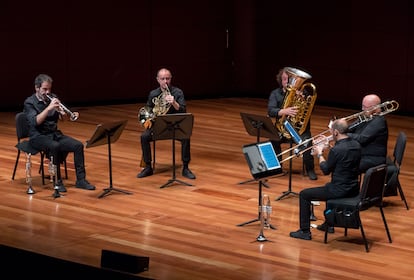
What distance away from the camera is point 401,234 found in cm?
828

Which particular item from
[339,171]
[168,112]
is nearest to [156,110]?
[168,112]

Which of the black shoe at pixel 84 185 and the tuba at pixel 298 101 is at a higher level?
the tuba at pixel 298 101

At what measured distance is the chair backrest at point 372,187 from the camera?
7.73 metres

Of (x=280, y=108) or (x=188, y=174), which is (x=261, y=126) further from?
(x=188, y=174)

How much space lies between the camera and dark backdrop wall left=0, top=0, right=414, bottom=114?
1437cm

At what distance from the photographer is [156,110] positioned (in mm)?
10109

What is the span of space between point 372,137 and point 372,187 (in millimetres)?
1293

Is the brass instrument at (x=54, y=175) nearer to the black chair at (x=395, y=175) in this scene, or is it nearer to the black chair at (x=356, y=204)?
the black chair at (x=356, y=204)

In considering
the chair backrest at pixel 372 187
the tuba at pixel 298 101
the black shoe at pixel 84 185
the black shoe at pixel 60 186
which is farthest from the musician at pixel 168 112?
the chair backrest at pixel 372 187

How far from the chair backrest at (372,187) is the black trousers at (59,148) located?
3271 millimetres

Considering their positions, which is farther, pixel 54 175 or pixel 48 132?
pixel 48 132

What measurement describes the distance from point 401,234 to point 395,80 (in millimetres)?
6739

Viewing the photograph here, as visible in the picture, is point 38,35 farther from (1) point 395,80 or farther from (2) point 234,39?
(1) point 395,80

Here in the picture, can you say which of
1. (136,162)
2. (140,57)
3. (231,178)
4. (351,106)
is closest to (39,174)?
(136,162)
